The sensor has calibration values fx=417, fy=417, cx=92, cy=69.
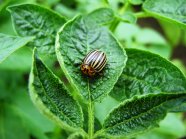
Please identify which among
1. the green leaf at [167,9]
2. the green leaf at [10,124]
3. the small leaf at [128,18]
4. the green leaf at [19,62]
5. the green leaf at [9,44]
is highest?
the green leaf at [9,44]

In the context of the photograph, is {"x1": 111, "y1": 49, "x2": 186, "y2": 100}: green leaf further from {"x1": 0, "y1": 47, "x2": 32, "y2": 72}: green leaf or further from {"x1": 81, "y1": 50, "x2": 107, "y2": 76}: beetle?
{"x1": 0, "y1": 47, "x2": 32, "y2": 72}: green leaf

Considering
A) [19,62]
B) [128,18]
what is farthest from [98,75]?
[19,62]

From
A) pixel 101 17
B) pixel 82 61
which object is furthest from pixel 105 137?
pixel 101 17

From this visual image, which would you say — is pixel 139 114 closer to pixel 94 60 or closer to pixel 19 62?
pixel 94 60

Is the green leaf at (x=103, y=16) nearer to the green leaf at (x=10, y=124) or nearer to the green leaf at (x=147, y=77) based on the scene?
the green leaf at (x=147, y=77)

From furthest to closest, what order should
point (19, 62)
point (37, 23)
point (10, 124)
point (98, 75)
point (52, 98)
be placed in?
1. point (10, 124)
2. point (19, 62)
3. point (37, 23)
4. point (98, 75)
5. point (52, 98)

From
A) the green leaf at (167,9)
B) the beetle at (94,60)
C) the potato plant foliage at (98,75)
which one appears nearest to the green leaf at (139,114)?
the potato plant foliage at (98,75)

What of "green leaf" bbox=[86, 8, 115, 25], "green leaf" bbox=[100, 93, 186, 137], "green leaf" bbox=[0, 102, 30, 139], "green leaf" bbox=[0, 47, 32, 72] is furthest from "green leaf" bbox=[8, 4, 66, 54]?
"green leaf" bbox=[0, 102, 30, 139]
